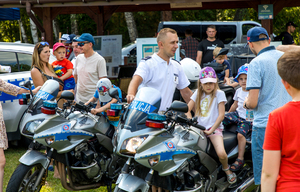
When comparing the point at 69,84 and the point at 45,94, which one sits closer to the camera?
the point at 45,94

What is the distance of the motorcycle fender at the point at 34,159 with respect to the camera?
3.68 metres

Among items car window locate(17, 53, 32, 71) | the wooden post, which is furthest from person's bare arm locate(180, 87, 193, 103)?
the wooden post

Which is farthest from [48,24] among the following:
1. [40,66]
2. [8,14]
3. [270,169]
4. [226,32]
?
[270,169]

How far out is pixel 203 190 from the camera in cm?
339

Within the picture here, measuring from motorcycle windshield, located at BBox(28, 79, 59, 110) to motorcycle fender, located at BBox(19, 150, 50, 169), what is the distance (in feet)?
1.72

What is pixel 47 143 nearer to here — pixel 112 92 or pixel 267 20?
pixel 112 92

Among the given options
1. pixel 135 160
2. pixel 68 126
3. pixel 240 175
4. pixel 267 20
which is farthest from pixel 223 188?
pixel 267 20

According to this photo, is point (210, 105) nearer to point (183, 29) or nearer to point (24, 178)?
point (24, 178)

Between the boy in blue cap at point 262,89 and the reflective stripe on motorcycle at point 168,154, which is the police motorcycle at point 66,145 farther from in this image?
the boy in blue cap at point 262,89

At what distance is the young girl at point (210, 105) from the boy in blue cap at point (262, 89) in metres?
0.44

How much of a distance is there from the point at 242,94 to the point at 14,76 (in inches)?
163

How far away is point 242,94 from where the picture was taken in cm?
439

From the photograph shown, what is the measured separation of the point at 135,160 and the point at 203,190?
0.84 metres

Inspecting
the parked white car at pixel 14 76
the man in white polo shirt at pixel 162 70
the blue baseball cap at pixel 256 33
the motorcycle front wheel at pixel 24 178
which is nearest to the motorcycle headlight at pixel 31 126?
the motorcycle front wheel at pixel 24 178
